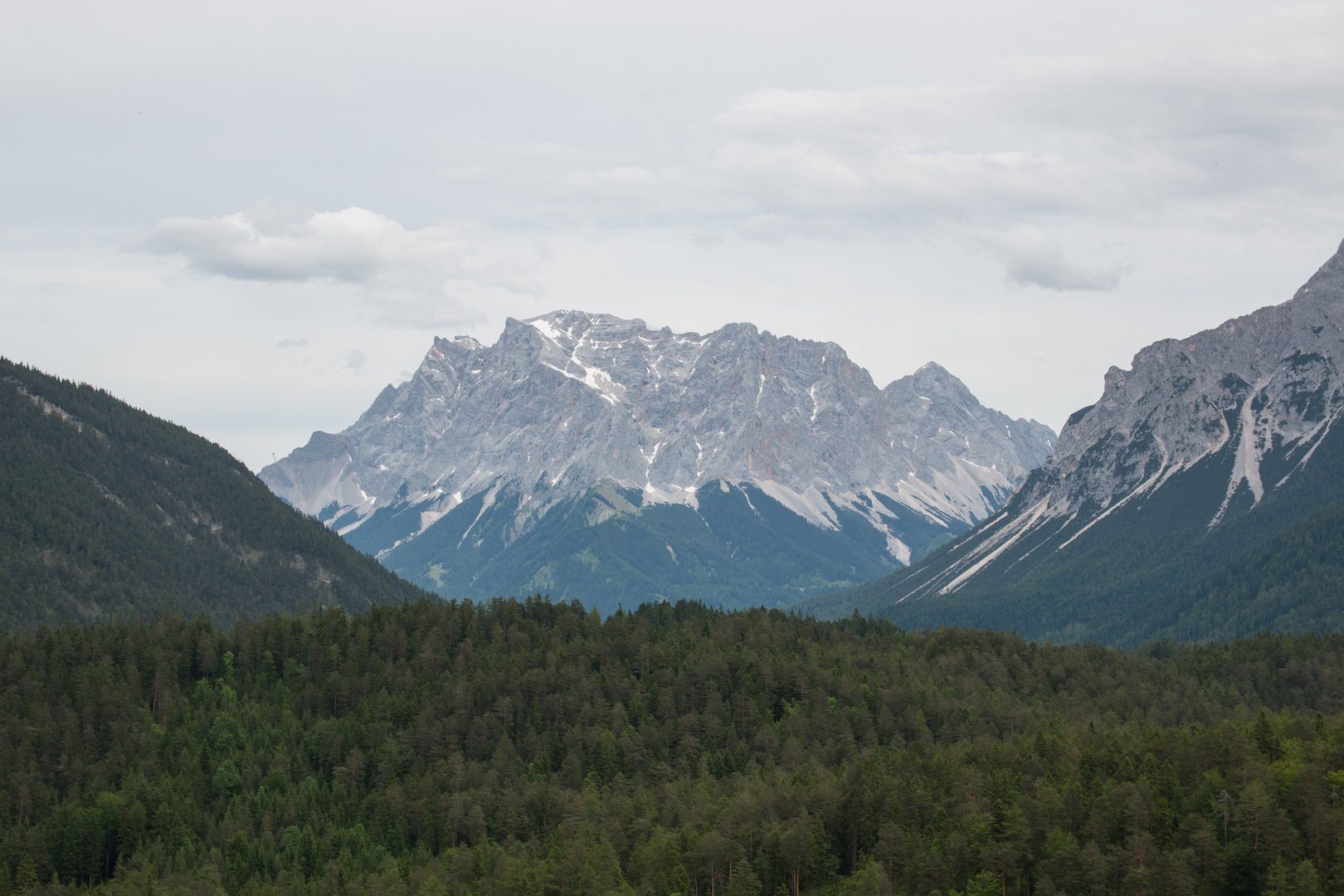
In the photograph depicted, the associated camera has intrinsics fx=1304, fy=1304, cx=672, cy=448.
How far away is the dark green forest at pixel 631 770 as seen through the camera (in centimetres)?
10581

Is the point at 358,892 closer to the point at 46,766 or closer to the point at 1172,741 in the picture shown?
the point at 46,766

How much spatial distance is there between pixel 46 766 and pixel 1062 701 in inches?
5251

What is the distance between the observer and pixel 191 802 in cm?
14850

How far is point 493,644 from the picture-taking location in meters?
195

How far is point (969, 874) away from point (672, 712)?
72198 millimetres

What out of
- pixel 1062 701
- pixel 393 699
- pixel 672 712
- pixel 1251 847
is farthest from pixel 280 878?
pixel 1062 701

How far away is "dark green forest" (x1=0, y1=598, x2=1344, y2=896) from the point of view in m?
106

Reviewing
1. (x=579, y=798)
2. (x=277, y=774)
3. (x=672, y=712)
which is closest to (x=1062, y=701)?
(x=672, y=712)

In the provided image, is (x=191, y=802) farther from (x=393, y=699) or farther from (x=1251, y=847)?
(x=1251, y=847)

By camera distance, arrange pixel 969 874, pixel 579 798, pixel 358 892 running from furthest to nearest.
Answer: pixel 579 798 < pixel 358 892 < pixel 969 874

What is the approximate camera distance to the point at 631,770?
6211 inches

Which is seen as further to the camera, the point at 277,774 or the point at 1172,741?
the point at 277,774

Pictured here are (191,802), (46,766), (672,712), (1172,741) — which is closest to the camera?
(1172,741)

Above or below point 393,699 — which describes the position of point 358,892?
below
